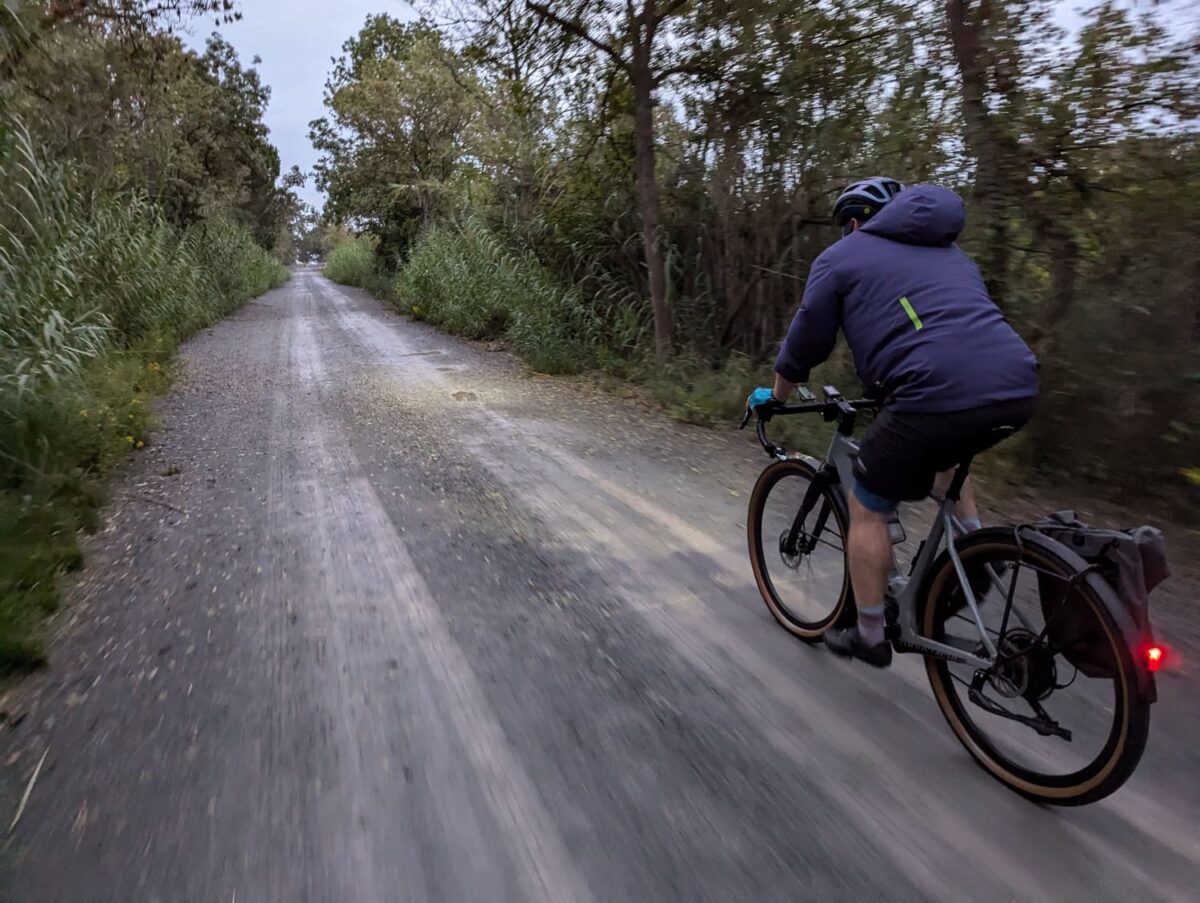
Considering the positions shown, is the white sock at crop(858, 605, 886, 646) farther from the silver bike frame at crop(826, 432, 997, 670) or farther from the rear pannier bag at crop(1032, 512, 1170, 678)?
the rear pannier bag at crop(1032, 512, 1170, 678)

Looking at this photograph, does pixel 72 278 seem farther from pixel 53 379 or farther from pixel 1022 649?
pixel 1022 649

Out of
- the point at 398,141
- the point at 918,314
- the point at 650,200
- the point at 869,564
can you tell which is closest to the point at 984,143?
the point at 918,314

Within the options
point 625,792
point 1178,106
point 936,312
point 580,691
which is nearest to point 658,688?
point 580,691

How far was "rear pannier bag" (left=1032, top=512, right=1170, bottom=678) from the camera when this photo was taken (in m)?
2.12

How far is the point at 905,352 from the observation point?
8.46ft

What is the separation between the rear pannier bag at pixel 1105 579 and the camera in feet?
6.97

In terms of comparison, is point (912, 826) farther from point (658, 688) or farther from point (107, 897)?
point (107, 897)

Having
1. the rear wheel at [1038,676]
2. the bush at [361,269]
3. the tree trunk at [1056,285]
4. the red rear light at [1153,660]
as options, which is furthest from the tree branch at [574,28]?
the bush at [361,269]

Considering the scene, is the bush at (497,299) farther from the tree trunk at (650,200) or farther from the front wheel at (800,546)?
the front wheel at (800,546)

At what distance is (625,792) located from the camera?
2.48 m

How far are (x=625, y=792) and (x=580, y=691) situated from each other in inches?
24.6

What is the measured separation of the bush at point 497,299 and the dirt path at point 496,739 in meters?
6.16

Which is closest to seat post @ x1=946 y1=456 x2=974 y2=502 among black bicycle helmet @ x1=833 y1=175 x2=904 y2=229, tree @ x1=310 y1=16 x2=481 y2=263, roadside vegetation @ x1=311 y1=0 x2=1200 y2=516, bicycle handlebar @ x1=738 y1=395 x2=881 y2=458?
bicycle handlebar @ x1=738 y1=395 x2=881 y2=458

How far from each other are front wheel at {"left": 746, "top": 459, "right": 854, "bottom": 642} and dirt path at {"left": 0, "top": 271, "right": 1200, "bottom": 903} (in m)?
0.15
